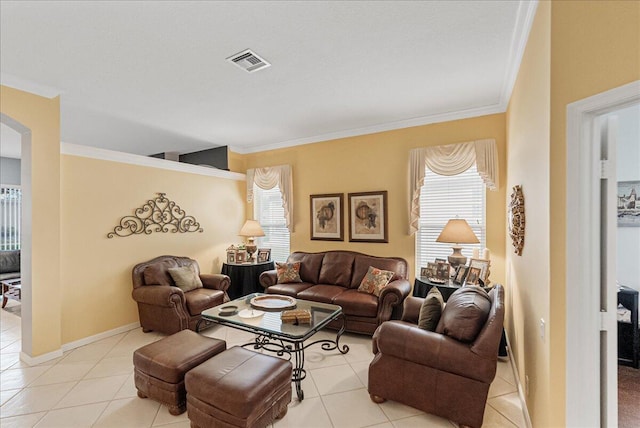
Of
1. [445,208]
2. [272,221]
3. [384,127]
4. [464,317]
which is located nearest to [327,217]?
[272,221]

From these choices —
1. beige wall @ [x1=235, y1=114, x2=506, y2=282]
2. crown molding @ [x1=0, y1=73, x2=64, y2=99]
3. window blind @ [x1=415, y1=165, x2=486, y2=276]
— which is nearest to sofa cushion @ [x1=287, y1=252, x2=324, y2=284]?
beige wall @ [x1=235, y1=114, x2=506, y2=282]

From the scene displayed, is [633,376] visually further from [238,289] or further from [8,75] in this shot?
[8,75]

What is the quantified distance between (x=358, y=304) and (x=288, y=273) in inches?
53.9

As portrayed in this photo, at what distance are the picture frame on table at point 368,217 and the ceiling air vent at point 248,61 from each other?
247 centimetres

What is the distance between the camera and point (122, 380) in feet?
8.84

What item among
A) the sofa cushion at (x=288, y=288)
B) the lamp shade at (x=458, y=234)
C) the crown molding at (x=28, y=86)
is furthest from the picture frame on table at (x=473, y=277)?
the crown molding at (x=28, y=86)

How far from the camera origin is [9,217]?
623 centimetres

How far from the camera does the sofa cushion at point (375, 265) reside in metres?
4.05

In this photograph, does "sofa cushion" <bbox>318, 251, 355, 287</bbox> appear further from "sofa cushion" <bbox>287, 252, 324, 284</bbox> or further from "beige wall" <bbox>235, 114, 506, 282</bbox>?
"beige wall" <bbox>235, 114, 506, 282</bbox>

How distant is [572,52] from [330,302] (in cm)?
316

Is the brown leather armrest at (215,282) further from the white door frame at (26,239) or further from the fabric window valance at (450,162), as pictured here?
the fabric window valance at (450,162)

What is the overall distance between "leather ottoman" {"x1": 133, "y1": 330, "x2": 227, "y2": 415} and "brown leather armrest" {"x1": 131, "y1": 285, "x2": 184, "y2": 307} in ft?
3.49

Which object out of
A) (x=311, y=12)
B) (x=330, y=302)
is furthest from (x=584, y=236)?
(x=330, y=302)

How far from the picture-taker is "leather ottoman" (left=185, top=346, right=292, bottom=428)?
6.09ft
